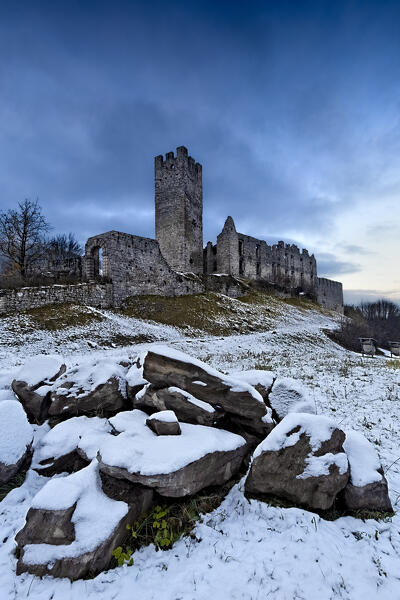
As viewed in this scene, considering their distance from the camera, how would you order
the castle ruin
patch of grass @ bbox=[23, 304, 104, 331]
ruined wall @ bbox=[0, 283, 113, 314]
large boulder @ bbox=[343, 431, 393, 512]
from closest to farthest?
1. large boulder @ bbox=[343, 431, 393, 512]
2. patch of grass @ bbox=[23, 304, 104, 331]
3. ruined wall @ bbox=[0, 283, 113, 314]
4. the castle ruin

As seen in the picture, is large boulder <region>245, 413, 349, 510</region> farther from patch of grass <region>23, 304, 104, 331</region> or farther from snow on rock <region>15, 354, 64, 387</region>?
patch of grass <region>23, 304, 104, 331</region>

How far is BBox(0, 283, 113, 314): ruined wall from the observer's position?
58.1 ft

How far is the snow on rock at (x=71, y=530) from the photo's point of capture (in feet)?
9.65

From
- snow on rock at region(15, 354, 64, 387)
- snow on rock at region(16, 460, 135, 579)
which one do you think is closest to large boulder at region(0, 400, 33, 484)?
snow on rock at region(15, 354, 64, 387)

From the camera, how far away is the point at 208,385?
5.02 m

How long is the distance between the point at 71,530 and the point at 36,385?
375 centimetres

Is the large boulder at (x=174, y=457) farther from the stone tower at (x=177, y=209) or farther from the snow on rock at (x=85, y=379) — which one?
the stone tower at (x=177, y=209)

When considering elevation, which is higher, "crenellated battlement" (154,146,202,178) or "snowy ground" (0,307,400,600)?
"crenellated battlement" (154,146,202,178)

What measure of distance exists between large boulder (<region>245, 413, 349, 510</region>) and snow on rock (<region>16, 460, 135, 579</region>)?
6.28ft

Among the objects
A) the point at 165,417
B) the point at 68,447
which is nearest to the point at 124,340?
Result: the point at 68,447

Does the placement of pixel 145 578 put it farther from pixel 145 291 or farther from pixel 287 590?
pixel 145 291

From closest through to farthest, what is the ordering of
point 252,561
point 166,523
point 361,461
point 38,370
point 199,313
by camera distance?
point 252,561 < point 166,523 < point 361,461 < point 38,370 < point 199,313

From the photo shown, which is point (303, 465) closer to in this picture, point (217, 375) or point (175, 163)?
point (217, 375)

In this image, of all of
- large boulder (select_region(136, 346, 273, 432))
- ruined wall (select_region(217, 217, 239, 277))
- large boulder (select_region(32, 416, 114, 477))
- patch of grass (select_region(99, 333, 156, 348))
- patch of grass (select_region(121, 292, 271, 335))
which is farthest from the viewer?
ruined wall (select_region(217, 217, 239, 277))
